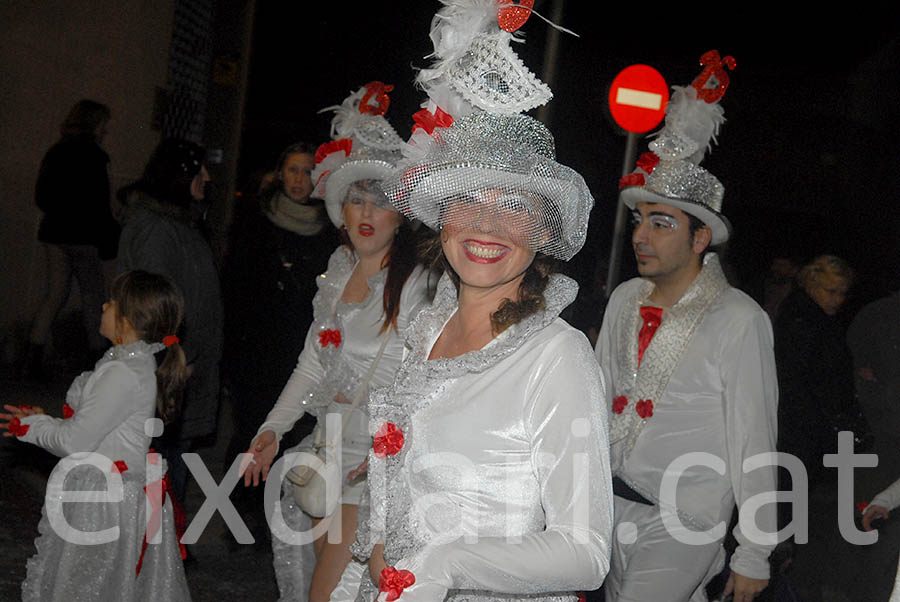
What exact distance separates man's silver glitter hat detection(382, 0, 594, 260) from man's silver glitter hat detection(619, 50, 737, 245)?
5.49ft

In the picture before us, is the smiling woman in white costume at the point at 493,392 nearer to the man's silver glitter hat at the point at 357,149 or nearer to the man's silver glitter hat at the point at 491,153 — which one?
the man's silver glitter hat at the point at 491,153

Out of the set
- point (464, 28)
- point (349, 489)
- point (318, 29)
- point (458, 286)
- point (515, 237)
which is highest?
point (318, 29)

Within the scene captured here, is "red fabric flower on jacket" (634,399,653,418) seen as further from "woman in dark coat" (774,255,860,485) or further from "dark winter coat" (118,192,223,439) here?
"dark winter coat" (118,192,223,439)

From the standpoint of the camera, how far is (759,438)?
11.6 ft

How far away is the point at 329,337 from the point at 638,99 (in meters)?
5.13

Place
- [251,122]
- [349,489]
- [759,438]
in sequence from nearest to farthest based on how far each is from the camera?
[759,438] < [349,489] < [251,122]

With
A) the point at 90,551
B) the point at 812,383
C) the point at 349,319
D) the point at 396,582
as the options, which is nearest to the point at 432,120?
the point at 396,582

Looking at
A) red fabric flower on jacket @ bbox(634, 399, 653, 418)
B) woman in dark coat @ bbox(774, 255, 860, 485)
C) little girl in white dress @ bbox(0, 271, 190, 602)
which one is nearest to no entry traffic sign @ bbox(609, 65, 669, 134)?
woman in dark coat @ bbox(774, 255, 860, 485)

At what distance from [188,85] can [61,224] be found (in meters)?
3.23

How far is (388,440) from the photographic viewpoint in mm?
2455

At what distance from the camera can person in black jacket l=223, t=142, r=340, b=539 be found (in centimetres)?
551

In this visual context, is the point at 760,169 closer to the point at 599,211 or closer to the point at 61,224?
the point at 599,211

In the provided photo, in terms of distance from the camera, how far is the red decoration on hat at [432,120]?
2535mm

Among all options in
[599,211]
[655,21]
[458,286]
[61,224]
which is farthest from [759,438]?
[655,21]
